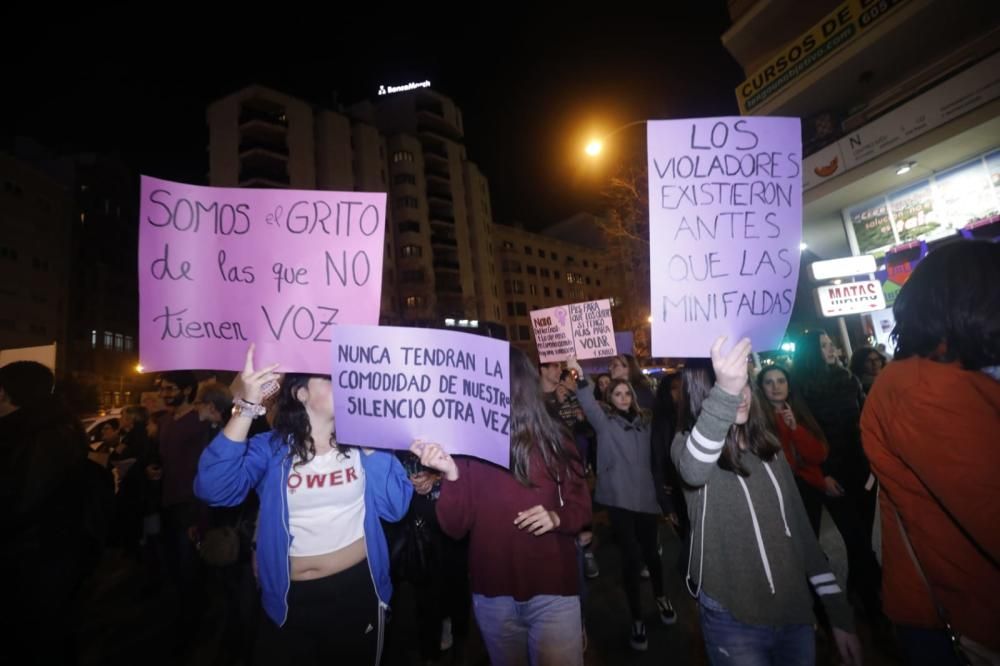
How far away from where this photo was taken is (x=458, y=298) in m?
58.7

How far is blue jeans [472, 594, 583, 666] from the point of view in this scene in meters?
2.54

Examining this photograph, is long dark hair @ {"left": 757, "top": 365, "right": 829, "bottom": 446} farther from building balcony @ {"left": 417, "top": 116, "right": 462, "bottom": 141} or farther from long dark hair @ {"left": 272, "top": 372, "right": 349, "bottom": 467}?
building balcony @ {"left": 417, "top": 116, "right": 462, "bottom": 141}

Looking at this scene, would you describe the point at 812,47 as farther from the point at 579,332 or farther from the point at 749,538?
the point at 749,538

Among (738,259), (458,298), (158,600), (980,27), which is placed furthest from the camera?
(458,298)

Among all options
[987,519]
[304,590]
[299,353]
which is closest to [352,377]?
[299,353]

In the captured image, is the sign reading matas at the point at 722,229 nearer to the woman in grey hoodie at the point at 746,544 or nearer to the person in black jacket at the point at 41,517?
the woman in grey hoodie at the point at 746,544

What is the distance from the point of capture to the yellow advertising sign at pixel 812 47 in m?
11.6

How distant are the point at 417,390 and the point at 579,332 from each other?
419cm

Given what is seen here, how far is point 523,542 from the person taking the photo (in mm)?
2643

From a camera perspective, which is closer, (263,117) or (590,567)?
(590,567)

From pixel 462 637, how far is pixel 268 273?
4.12m

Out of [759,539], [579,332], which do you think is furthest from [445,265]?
[759,539]

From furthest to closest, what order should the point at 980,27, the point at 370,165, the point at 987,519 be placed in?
the point at 370,165
the point at 980,27
the point at 987,519

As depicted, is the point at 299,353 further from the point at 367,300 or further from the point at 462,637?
the point at 462,637
